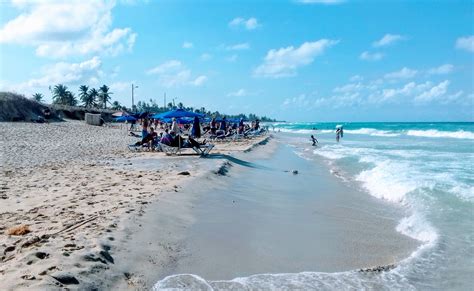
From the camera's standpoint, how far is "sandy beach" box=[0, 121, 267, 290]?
13.9ft

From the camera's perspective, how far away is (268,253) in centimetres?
575

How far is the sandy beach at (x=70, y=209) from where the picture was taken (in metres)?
4.23

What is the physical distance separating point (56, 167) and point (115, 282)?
30.6 feet

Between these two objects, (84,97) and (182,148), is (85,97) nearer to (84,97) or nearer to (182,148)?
(84,97)

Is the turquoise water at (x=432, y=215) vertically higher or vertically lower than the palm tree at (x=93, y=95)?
lower

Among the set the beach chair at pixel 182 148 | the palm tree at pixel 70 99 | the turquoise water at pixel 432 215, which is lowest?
the turquoise water at pixel 432 215

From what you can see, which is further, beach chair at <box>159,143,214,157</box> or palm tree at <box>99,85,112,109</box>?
palm tree at <box>99,85,112,109</box>

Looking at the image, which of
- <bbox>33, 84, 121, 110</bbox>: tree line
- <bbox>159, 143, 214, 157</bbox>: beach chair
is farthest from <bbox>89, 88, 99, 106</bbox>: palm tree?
<bbox>159, 143, 214, 157</bbox>: beach chair

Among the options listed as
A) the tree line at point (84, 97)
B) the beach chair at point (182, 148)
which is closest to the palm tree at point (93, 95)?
the tree line at point (84, 97)

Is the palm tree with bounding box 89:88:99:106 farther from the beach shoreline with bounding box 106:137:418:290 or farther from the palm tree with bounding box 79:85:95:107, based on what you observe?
the beach shoreline with bounding box 106:137:418:290

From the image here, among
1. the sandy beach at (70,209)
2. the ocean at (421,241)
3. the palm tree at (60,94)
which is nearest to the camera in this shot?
the sandy beach at (70,209)

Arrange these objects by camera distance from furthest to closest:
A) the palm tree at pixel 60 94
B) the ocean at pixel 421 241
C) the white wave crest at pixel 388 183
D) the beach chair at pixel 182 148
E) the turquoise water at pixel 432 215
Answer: the palm tree at pixel 60 94
the beach chair at pixel 182 148
the white wave crest at pixel 388 183
the turquoise water at pixel 432 215
the ocean at pixel 421 241

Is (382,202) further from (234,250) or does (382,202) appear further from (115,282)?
(115,282)

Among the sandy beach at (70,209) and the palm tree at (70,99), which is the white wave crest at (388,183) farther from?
the palm tree at (70,99)
